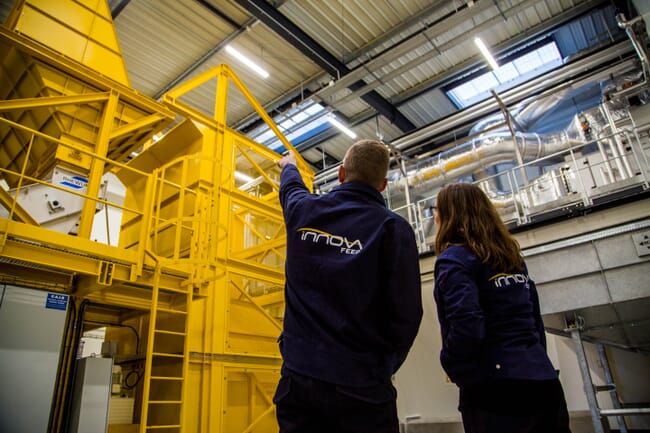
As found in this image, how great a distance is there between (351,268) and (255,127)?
12.1 m

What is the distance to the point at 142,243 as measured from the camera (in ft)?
16.9

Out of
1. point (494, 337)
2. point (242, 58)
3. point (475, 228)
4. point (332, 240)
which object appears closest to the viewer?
point (332, 240)

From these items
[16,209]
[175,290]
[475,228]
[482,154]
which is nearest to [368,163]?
[475,228]

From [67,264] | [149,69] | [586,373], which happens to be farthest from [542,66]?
[67,264]

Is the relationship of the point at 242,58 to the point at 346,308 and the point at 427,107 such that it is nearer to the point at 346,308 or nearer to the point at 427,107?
the point at 427,107

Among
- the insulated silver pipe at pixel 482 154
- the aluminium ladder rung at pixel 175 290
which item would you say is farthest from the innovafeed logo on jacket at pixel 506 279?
the insulated silver pipe at pixel 482 154

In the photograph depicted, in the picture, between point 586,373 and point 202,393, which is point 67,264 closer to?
point 202,393

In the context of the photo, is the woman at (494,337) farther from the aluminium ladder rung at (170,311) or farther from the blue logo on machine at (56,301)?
the blue logo on machine at (56,301)

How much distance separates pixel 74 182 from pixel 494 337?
5.68m

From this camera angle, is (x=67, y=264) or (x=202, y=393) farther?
(x=202, y=393)

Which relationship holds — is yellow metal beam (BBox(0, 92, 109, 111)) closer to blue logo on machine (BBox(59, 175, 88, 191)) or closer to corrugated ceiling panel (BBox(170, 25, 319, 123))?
blue logo on machine (BBox(59, 175, 88, 191))

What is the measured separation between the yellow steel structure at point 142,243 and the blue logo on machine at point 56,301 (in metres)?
0.27

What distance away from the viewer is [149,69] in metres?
11.5

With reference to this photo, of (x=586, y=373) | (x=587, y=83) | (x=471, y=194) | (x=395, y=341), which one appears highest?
(x=587, y=83)
